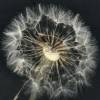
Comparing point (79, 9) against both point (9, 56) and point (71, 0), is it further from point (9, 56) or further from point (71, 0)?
point (9, 56)

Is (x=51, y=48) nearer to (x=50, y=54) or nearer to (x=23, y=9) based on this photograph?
(x=50, y=54)

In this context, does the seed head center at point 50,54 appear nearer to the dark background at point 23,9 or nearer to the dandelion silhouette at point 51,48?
the dandelion silhouette at point 51,48

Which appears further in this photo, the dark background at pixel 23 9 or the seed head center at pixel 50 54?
the dark background at pixel 23 9

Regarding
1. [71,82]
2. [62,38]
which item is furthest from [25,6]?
[71,82]

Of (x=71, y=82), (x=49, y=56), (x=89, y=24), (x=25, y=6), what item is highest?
(x=25, y=6)

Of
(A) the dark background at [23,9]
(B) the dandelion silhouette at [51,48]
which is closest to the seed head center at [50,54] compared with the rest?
(B) the dandelion silhouette at [51,48]

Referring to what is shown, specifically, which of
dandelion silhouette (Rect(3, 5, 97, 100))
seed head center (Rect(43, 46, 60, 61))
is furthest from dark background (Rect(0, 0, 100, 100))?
seed head center (Rect(43, 46, 60, 61))

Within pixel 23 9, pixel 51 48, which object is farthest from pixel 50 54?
pixel 23 9
